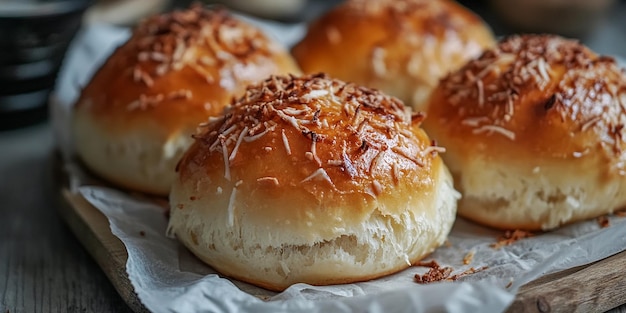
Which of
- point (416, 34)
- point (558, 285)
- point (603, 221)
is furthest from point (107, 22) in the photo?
point (558, 285)

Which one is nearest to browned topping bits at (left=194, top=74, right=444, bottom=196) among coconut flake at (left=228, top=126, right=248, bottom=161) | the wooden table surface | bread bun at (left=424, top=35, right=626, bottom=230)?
coconut flake at (left=228, top=126, right=248, bottom=161)

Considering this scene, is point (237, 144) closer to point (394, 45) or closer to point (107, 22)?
point (394, 45)

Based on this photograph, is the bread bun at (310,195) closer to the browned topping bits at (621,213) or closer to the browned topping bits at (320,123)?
the browned topping bits at (320,123)

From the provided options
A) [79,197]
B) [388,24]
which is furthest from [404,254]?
[388,24]

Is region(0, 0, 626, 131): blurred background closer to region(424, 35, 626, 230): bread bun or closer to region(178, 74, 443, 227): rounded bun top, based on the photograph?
region(178, 74, 443, 227): rounded bun top

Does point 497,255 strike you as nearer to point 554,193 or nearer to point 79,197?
point 554,193

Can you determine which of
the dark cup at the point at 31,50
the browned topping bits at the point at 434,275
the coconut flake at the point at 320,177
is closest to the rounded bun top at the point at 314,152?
the coconut flake at the point at 320,177

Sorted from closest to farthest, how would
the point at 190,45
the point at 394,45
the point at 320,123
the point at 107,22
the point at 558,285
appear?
the point at 558,285
the point at 320,123
the point at 190,45
the point at 394,45
the point at 107,22
